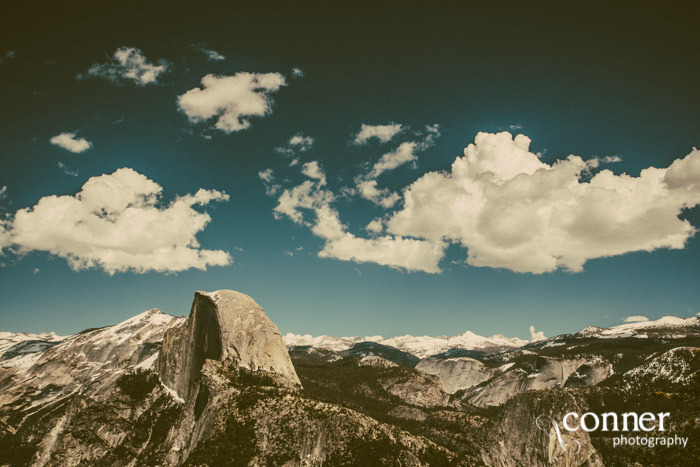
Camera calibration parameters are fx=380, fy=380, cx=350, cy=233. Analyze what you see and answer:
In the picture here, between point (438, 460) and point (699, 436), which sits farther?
point (438, 460)

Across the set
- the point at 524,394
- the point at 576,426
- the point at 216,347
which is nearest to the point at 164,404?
the point at 216,347

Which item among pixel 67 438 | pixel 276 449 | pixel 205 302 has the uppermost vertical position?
pixel 205 302

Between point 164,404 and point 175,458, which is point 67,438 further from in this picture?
point 175,458

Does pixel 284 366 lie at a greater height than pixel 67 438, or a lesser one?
greater

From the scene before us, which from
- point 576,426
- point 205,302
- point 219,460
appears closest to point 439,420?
point 576,426

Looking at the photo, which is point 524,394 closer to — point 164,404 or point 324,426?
point 324,426

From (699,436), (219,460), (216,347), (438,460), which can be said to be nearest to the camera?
→ (699,436)

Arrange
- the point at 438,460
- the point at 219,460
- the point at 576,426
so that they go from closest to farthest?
the point at 219,460
the point at 438,460
the point at 576,426
